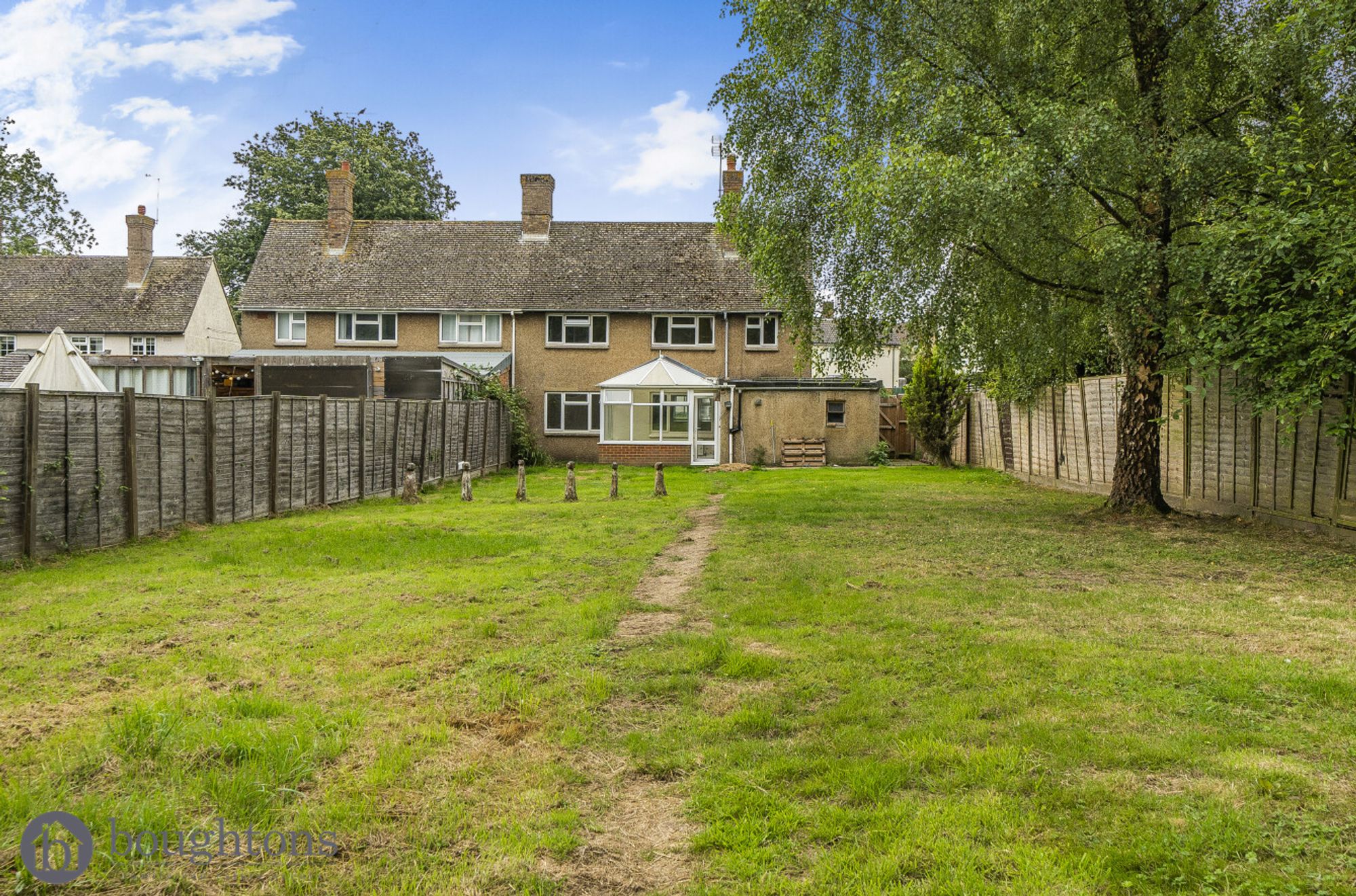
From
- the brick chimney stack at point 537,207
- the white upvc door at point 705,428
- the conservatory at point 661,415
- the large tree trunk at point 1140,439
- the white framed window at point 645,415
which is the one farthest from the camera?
the brick chimney stack at point 537,207

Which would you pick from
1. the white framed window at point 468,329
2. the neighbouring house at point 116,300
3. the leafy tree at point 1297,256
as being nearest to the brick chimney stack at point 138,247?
the neighbouring house at point 116,300

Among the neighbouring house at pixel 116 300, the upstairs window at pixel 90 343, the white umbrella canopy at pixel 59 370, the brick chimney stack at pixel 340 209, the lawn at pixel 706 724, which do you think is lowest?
the lawn at pixel 706 724

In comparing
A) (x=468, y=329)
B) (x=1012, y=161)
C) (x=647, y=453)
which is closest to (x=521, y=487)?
(x=1012, y=161)

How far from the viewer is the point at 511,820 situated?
3.57 meters

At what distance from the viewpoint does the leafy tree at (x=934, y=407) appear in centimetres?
→ 2631

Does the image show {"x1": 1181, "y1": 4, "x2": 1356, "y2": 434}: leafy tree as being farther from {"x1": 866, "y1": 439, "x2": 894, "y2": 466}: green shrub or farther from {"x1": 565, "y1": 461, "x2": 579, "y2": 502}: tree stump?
{"x1": 866, "y1": 439, "x2": 894, "y2": 466}: green shrub

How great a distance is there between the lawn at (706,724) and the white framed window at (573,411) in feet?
69.6

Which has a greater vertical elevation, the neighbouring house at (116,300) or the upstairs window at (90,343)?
the neighbouring house at (116,300)

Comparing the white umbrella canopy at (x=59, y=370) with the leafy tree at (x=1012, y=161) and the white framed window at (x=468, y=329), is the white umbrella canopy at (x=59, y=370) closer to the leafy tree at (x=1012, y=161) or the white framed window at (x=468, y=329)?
the leafy tree at (x=1012, y=161)

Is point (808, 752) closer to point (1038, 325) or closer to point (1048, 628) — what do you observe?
point (1048, 628)

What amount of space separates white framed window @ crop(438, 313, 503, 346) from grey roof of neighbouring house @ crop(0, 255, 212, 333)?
13172mm

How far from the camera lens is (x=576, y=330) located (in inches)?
1203

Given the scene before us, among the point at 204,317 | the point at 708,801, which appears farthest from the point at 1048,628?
the point at 204,317
